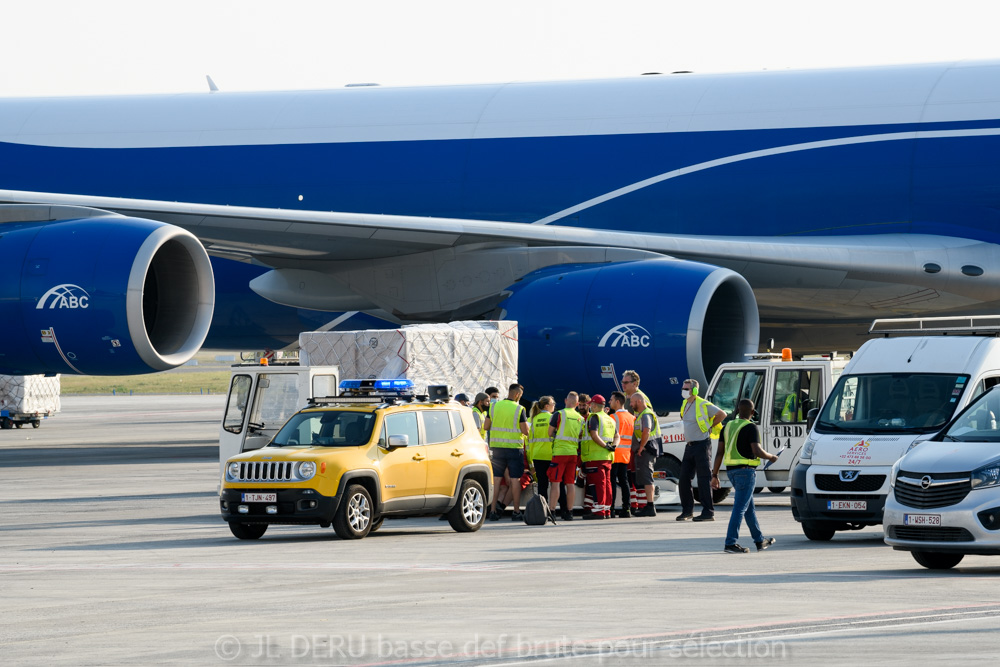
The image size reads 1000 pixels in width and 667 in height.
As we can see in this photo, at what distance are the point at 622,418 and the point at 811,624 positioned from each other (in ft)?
27.4

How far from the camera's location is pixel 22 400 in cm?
4094

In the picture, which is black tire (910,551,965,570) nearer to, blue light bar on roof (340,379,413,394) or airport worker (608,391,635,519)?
airport worker (608,391,635,519)

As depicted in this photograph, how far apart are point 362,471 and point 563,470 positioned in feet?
10.3

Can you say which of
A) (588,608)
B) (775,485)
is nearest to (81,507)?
(775,485)

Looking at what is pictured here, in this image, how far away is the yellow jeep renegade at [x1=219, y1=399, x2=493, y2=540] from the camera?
45.9ft

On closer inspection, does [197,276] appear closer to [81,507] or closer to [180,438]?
[81,507]

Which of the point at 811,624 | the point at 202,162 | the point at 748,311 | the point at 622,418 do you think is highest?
the point at 202,162

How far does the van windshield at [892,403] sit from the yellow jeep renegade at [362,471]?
3595mm

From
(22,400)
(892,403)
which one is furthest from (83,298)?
(22,400)

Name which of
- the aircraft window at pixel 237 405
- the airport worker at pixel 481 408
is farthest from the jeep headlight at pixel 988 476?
the aircraft window at pixel 237 405

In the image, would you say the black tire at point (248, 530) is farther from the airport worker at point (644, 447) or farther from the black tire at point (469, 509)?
the airport worker at point (644, 447)

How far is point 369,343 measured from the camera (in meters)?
19.8

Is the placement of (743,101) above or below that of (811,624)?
above

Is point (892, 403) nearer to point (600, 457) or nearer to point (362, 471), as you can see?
point (600, 457)
